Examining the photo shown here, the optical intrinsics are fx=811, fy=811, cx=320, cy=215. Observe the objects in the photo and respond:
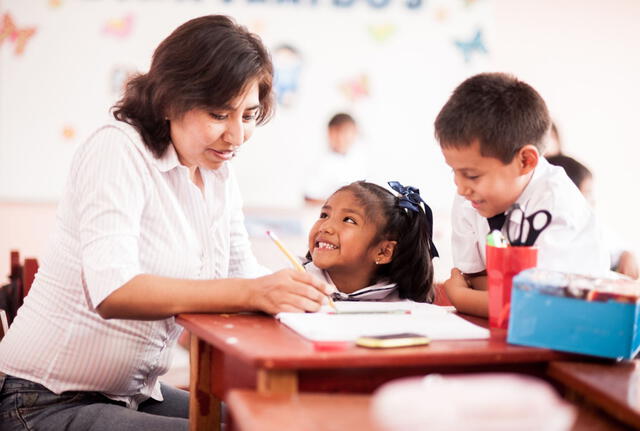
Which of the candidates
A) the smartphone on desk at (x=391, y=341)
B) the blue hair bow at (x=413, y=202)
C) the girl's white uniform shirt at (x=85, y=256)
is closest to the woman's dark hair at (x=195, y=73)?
the girl's white uniform shirt at (x=85, y=256)

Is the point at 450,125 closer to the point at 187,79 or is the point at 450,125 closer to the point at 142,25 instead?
the point at 187,79

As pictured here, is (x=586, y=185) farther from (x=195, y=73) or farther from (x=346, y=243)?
(x=195, y=73)

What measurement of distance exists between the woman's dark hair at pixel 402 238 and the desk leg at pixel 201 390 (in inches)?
28.3

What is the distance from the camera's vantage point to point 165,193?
63.4 inches

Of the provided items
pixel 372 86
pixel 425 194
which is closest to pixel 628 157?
pixel 425 194

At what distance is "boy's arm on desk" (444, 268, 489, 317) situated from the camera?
5.00ft

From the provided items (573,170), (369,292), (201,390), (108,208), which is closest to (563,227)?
(369,292)

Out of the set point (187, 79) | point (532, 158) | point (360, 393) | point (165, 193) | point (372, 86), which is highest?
point (372, 86)

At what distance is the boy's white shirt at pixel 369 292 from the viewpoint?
190 centimetres

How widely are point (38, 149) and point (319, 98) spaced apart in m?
1.73

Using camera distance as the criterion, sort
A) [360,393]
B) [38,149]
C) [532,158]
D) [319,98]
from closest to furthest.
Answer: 1. [360,393]
2. [532,158]
3. [38,149]
4. [319,98]

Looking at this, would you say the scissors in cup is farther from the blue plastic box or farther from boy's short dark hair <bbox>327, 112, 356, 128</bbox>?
boy's short dark hair <bbox>327, 112, 356, 128</bbox>

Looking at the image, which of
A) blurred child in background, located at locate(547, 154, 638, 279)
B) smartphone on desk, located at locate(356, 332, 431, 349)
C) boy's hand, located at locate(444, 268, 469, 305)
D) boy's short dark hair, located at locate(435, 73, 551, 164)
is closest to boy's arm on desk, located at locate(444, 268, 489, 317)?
boy's hand, located at locate(444, 268, 469, 305)

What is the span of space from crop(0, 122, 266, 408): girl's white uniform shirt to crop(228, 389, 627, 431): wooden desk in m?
0.54
